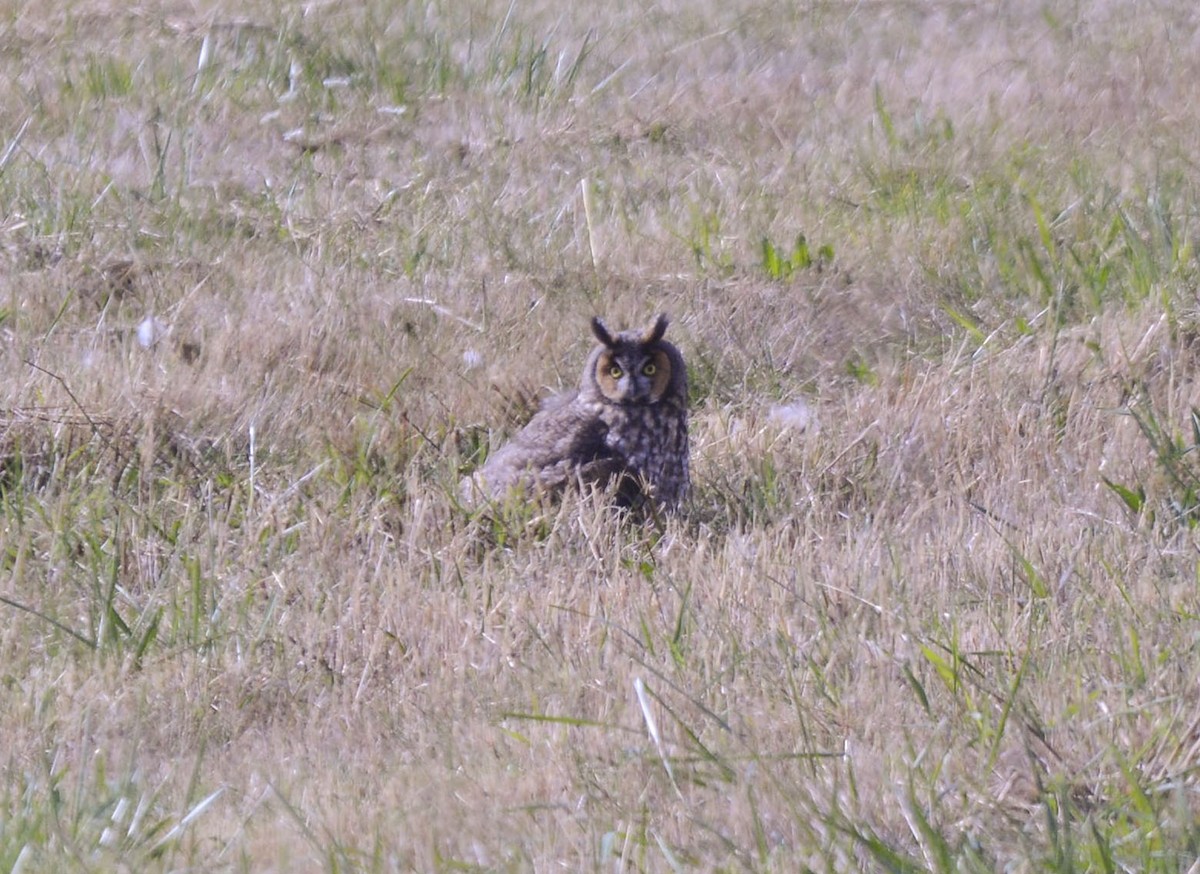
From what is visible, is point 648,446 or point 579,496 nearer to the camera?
point 579,496

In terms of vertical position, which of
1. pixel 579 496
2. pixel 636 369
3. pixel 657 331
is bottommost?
pixel 579 496

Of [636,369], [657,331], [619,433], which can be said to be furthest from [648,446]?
[657,331]

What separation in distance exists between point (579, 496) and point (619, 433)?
0.99 ft

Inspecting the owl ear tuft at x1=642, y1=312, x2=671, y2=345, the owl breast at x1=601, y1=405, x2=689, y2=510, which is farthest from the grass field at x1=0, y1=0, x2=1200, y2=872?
the owl ear tuft at x1=642, y1=312, x2=671, y2=345

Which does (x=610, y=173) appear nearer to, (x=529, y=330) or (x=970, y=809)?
(x=529, y=330)

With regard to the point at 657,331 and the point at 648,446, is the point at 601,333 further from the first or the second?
the point at 648,446

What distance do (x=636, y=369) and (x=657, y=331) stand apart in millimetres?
123

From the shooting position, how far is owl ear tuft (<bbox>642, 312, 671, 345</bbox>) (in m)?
4.54

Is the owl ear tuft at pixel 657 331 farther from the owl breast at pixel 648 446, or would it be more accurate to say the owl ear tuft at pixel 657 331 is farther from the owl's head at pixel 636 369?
the owl breast at pixel 648 446

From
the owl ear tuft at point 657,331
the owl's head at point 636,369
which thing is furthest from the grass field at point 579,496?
the owl ear tuft at point 657,331

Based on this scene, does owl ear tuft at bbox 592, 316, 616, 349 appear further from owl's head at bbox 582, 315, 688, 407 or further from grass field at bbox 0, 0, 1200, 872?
grass field at bbox 0, 0, 1200, 872

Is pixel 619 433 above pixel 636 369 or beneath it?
beneath

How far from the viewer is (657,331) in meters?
4.57

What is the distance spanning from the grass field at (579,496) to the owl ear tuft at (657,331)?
0.42 meters
